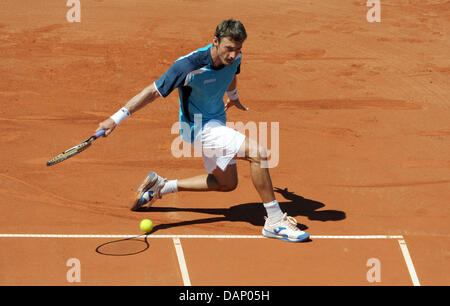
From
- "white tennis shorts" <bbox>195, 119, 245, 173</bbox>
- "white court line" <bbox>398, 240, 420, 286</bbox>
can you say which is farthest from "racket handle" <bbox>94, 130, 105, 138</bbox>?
"white court line" <bbox>398, 240, 420, 286</bbox>

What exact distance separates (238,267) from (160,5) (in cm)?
1103

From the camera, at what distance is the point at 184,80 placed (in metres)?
6.59

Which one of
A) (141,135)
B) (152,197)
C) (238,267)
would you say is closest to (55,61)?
(141,135)

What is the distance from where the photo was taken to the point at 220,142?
671 cm

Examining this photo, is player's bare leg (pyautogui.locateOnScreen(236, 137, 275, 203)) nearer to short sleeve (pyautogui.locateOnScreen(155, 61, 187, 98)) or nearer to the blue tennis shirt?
the blue tennis shirt

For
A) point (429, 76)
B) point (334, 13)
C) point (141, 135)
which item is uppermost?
point (334, 13)

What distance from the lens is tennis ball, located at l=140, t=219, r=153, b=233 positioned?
6.73m

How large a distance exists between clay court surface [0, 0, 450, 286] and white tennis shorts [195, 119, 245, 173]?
2.42 ft

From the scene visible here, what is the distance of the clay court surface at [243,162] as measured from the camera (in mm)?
6309

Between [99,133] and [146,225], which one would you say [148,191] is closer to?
[146,225]

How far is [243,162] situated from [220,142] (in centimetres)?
228

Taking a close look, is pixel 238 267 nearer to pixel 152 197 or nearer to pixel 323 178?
pixel 152 197

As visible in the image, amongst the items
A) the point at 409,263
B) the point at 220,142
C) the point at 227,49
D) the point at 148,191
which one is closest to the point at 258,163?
the point at 220,142

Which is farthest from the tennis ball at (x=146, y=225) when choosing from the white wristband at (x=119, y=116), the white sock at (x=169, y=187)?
the white wristband at (x=119, y=116)
